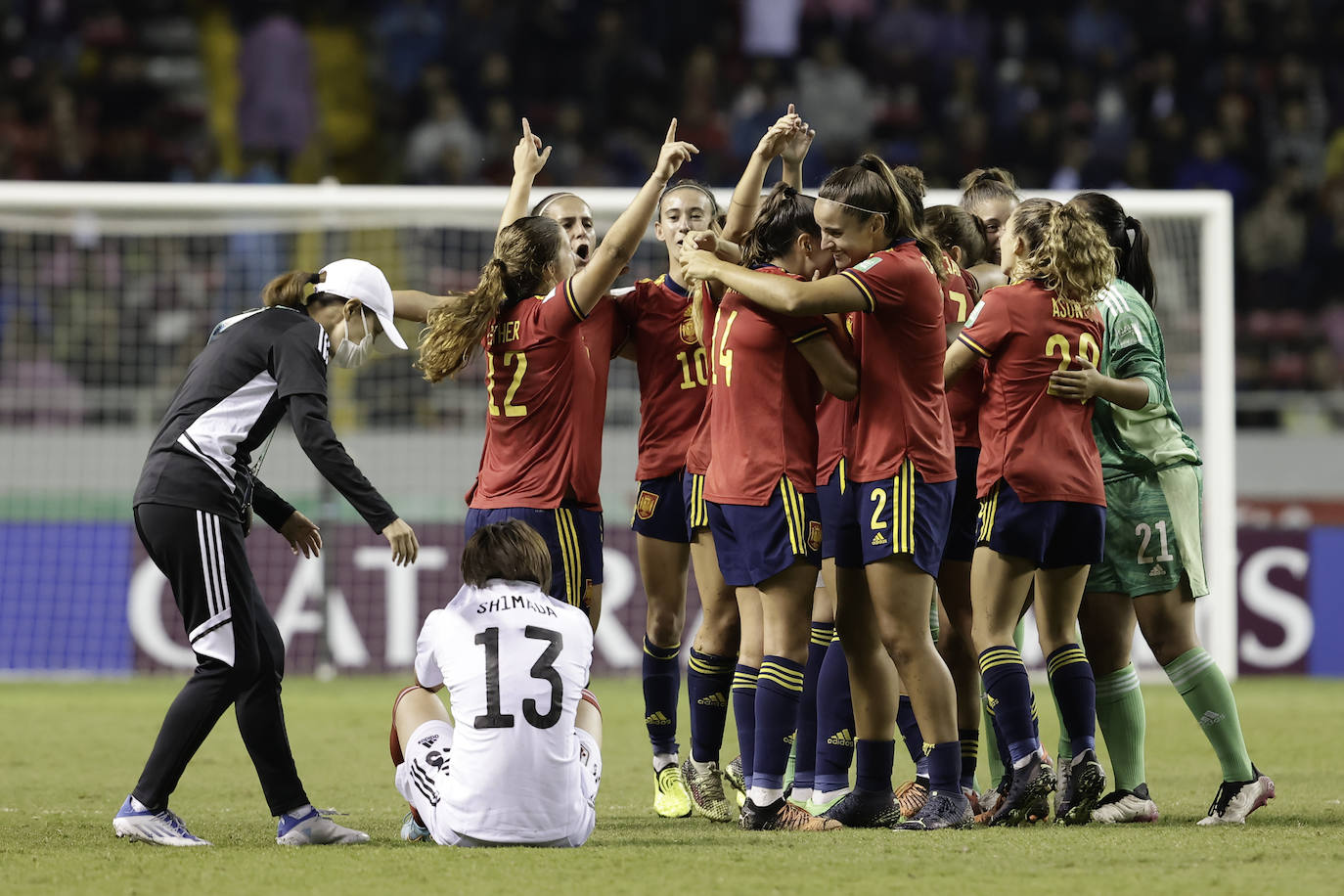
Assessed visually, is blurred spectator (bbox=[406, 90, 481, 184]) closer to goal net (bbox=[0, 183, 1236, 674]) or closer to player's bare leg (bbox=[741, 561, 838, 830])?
goal net (bbox=[0, 183, 1236, 674])

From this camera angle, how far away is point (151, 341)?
13.6m

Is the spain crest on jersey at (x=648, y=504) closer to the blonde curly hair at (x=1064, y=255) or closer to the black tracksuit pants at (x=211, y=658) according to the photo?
the blonde curly hair at (x=1064, y=255)

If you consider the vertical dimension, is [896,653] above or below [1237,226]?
below

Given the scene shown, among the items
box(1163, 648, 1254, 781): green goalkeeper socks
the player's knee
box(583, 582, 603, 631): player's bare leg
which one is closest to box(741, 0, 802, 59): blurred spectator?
the player's knee

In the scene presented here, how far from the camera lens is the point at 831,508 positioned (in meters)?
5.60

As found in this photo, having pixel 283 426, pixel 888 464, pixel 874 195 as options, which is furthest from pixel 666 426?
pixel 283 426

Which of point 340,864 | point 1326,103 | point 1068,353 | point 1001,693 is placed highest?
point 1326,103

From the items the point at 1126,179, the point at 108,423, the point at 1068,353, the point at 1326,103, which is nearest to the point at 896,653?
the point at 1068,353

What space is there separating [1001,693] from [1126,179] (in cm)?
1123

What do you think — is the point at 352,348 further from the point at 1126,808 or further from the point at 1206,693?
the point at 1206,693

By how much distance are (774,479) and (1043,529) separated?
96 centimetres

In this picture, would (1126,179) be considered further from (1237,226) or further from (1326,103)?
(1326,103)

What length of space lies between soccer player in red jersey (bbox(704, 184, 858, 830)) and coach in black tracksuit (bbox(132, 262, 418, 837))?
1.13 metres

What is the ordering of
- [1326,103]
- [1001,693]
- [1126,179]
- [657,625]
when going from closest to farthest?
[1001,693] → [657,625] → [1126,179] → [1326,103]
